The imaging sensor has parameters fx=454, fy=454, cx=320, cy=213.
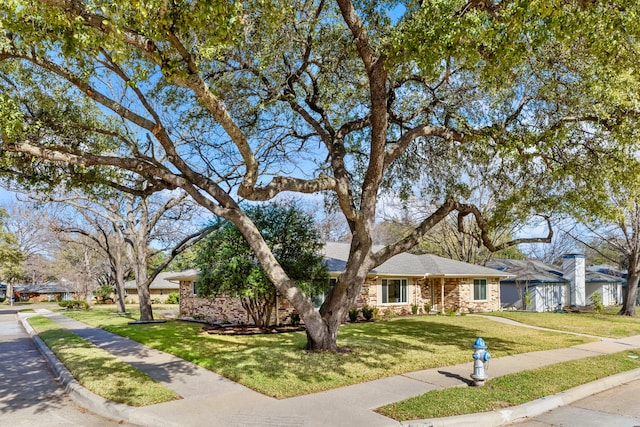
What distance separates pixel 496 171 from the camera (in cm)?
1324

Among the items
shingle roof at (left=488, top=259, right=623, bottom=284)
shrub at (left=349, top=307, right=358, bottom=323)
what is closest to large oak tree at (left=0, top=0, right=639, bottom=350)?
shrub at (left=349, top=307, right=358, bottom=323)

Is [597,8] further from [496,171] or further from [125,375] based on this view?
[125,375]

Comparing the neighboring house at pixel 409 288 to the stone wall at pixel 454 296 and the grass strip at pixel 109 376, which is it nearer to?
the stone wall at pixel 454 296

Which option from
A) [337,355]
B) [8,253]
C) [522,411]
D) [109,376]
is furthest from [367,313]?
[8,253]

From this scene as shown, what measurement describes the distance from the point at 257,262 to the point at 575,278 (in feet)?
84.0

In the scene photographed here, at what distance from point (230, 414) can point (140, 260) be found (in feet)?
52.9

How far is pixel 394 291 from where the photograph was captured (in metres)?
22.9

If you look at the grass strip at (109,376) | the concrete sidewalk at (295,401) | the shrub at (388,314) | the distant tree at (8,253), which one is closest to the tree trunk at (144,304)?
the grass strip at (109,376)

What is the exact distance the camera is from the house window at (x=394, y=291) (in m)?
22.4

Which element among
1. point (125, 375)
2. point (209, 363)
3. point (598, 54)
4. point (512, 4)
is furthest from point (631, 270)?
point (125, 375)

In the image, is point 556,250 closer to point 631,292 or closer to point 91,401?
point 631,292

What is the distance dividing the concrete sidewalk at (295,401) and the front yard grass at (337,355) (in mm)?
368

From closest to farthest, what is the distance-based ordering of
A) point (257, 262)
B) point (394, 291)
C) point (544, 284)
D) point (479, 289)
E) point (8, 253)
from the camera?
point (257, 262), point (394, 291), point (479, 289), point (544, 284), point (8, 253)

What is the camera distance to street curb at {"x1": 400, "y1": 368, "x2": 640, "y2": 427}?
576cm
